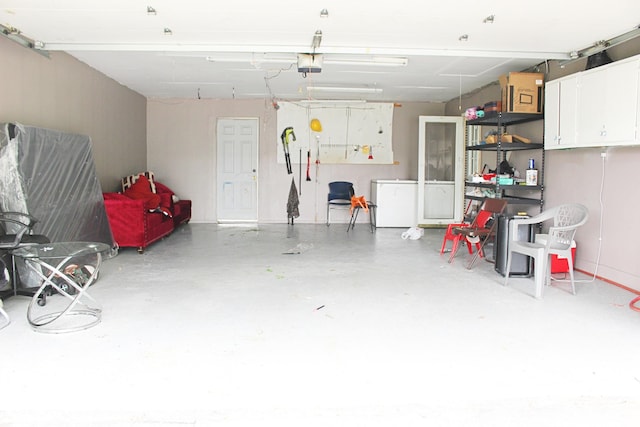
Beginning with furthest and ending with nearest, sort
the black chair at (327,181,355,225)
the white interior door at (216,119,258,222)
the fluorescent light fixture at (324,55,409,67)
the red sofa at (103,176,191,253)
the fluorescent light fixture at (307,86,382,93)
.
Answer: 1. the white interior door at (216,119,258,222)
2. the black chair at (327,181,355,225)
3. the fluorescent light fixture at (307,86,382,93)
4. the fluorescent light fixture at (324,55,409,67)
5. the red sofa at (103,176,191,253)

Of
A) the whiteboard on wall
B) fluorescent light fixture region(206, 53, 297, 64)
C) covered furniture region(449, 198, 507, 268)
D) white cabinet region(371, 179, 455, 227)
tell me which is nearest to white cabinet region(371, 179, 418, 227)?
white cabinet region(371, 179, 455, 227)

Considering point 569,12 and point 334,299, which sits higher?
point 569,12

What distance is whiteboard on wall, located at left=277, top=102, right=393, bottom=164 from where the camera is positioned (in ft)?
28.5

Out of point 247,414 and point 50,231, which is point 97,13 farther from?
point 247,414

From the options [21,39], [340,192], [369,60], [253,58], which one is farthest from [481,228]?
[21,39]

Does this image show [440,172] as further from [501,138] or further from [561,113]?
[561,113]

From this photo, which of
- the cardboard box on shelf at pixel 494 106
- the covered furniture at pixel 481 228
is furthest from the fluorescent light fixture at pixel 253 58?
the covered furniture at pixel 481 228

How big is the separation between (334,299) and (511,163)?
366 cm

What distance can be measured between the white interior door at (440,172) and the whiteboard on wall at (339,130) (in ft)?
3.25

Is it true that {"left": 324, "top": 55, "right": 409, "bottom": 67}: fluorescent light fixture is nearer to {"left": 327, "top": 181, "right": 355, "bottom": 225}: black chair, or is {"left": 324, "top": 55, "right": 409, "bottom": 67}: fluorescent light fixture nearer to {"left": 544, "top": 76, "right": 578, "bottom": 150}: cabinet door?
{"left": 544, "top": 76, "right": 578, "bottom": 150}: cabinet door

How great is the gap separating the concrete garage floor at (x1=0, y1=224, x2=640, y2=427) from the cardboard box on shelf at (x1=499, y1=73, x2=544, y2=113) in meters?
1.99

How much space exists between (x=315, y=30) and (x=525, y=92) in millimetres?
2604

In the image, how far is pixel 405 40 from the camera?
4453 mm

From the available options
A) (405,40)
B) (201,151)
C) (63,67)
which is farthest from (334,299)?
(201,151)
